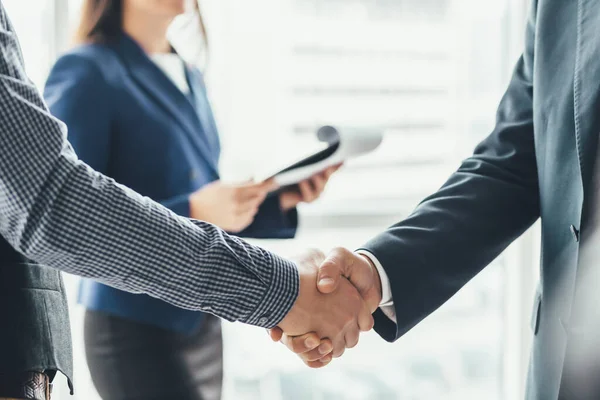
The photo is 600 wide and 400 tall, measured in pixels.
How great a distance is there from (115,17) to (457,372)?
206 cm

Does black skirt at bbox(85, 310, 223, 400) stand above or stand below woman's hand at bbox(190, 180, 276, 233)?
below

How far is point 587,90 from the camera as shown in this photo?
1.06m

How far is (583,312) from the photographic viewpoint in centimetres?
104

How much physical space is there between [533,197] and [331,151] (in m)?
0.49

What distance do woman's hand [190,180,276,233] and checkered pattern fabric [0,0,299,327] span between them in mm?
569

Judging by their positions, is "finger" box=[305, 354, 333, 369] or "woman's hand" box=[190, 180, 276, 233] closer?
"finger" box=[305, 354, 333, 369]

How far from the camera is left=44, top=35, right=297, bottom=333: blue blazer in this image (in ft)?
5.41

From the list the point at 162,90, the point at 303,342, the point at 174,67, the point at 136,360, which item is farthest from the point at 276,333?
the point at 174,67

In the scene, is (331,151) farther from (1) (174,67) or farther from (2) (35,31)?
(2) (35,31)

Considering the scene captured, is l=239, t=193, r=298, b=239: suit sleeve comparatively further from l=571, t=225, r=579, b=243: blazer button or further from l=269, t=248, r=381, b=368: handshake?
l=571, t=225, r=579, b=243: blazer button

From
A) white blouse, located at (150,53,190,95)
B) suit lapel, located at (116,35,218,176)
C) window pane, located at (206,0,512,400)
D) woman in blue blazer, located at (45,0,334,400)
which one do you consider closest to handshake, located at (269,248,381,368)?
woman in blue blazer, located at (45,0,334,400)

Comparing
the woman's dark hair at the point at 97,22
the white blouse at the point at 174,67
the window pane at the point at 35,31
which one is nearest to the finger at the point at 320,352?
the white blouse at the point at 174,67

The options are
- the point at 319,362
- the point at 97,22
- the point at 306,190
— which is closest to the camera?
the point at 319,362

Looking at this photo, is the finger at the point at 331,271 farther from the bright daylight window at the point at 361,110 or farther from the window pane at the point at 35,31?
the window pane at the point at 35,31
